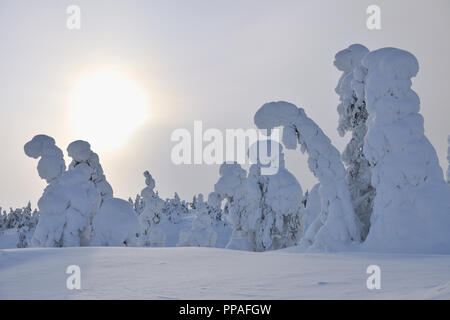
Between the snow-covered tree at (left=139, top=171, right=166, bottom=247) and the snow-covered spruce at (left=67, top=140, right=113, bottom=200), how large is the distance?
16160mm

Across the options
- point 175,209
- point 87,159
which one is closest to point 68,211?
point 87,159

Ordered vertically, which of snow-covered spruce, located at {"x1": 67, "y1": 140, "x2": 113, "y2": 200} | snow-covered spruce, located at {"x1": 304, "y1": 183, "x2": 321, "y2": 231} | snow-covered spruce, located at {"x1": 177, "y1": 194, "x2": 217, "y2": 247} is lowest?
snow-covered spruce, located at {"x1": 177, "y1": 194, "x2": 217, "y2": 247}

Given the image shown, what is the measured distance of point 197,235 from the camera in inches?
1427

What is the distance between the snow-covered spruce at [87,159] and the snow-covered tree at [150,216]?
636 inches

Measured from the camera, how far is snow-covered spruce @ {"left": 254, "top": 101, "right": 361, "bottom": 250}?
1508 centimetres

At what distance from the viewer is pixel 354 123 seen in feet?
62.9

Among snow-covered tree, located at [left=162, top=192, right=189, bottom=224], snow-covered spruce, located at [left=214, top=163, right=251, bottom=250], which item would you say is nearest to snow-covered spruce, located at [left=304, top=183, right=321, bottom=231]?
snow-covered spruce, located at [left=214, top=163, right=251, bottom=250]

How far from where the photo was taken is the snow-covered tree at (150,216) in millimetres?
37969

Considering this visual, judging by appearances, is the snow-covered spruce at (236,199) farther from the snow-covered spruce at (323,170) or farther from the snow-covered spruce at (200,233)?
the snow-covered spruce at (323,170)

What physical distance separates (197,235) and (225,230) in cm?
2816

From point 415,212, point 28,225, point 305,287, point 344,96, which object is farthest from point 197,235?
point 28,225
